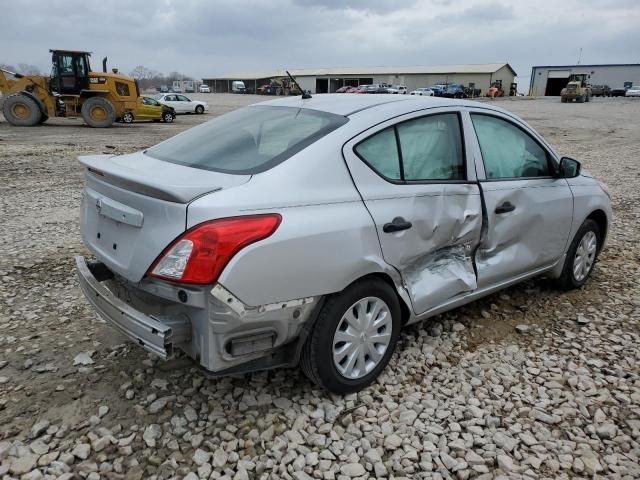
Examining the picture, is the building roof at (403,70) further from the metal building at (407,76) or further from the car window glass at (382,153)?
the car window glass at (382,153)

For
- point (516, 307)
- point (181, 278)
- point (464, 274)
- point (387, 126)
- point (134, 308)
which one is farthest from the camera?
point (516, 307)

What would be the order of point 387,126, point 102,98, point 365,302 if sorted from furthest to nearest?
point 102,98, point 387,126, point 365,302

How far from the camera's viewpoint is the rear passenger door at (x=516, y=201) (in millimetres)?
3504

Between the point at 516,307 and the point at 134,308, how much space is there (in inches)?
119

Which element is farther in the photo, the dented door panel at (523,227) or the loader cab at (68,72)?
the loader cab at (68,72)

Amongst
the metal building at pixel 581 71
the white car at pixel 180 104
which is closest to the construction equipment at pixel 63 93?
the white car at pixel 180 104

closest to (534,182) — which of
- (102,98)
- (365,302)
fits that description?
(365,302)

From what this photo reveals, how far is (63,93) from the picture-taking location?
19922mm

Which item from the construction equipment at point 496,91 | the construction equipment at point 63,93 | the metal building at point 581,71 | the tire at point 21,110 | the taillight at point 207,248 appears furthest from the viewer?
the metal building at point 581,71

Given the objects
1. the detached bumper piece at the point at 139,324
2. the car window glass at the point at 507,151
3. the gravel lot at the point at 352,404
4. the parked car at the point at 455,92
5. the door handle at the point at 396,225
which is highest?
the parked car at the point at 455,92

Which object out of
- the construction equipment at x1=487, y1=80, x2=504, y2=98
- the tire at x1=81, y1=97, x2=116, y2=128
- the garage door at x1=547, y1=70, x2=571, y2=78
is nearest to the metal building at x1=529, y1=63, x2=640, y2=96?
the garage door at x1=547, y1=70, x2=571, y2=78

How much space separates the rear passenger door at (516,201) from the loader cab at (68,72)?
2004 centimetres

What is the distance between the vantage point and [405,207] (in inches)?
115

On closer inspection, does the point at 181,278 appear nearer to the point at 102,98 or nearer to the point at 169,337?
the point at 169,337
